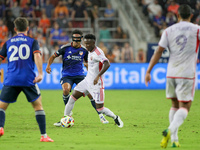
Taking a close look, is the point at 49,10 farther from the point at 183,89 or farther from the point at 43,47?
the point at 183,89

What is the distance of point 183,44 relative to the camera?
6.91m

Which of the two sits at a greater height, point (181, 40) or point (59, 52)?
point (181, 40)

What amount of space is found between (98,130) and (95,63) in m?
1.51

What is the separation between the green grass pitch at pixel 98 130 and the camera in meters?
7.32

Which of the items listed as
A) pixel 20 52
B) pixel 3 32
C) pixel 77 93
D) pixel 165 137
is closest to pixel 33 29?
pixel 3 32

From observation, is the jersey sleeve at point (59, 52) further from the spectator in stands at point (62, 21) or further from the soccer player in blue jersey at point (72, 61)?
the spectator in stands at point (62, 21)

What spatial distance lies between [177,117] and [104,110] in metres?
3.07

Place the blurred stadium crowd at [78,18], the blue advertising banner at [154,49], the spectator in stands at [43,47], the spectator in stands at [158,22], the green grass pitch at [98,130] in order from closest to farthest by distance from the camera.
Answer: the green grass pitch at [98,130] < the blue advertising banner at [154,49] < the spectator in stands at [43,47] < the blurred stadium crowd at [78,18] < the spectator in stands at [158,22]

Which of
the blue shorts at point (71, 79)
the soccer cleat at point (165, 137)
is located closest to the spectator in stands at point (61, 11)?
the blue shorts at point (71, 79)

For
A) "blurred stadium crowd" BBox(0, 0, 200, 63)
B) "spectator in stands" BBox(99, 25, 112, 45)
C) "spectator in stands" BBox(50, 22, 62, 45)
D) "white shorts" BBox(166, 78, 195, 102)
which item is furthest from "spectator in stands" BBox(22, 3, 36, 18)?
"white shorts" BBox(166, 78, 195, 102)

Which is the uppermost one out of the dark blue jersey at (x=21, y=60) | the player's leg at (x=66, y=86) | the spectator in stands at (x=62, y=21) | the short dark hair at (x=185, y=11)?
the spectator in stands at (x=62, y=21)

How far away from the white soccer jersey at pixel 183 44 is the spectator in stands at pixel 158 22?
64.0 feet

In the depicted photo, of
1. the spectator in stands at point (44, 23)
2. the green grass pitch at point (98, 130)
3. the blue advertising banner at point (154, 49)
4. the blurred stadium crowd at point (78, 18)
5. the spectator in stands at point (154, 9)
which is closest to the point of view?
the green grass pitch at point (98, 130)

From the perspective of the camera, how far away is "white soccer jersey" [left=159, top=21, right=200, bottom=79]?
6.91 metres
